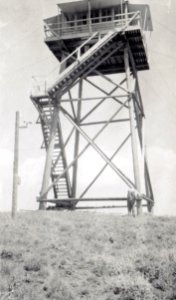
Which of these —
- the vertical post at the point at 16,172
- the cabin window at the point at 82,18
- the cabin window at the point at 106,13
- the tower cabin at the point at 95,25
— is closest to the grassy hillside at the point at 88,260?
the vertical post at the point at 16,172

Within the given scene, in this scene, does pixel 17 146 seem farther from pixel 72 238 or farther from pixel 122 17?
pixel 122 17

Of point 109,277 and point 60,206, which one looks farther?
point 60,206

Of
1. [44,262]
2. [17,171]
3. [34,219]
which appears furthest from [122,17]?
[44,262]

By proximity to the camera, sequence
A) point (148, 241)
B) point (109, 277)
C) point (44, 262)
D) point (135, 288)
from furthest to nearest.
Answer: point (148, 241) < point (44, 262) < point (109, 277) < point (135, 288)

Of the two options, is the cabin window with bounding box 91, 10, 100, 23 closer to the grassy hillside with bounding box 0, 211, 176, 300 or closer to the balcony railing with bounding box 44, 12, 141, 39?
the balcony railing with bounding box 44, 12, 141, 39

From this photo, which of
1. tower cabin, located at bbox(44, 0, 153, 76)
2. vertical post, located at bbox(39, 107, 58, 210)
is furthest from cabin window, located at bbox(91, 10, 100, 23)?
vertical post, located at bbox(39, 107, 58, 210)

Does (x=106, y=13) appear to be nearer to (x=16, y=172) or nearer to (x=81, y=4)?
(x=81, y=4)

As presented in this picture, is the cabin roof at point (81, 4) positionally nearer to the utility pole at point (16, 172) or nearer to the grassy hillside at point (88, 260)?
the utility pole at point (16, 172)
